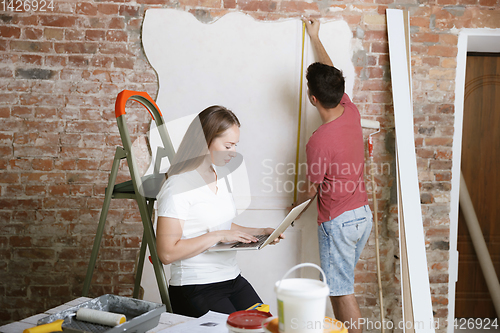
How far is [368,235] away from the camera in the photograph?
217 centimetres

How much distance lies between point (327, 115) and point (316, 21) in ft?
1.95

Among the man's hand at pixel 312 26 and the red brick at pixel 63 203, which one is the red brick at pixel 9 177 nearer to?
the red brick at pixel 63 203

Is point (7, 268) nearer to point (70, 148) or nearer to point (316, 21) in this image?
point (70, 148)

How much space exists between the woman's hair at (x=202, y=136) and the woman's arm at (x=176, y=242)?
22 centimetres

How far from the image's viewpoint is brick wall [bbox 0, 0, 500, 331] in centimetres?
220

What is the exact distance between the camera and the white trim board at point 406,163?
7.28 ft

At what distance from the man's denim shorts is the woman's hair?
0.91 meters

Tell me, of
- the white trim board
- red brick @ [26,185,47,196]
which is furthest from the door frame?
red brick @ [26,185,47,196]

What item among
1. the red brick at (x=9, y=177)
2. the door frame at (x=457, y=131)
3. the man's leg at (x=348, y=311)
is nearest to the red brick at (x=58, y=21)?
the red brick at (x=9, y=177)

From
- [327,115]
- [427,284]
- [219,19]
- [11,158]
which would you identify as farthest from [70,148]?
[427,284]

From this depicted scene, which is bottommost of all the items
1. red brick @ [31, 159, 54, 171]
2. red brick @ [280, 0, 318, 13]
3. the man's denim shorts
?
the man's denim shorts

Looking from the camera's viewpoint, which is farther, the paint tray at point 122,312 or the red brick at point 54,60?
the red brick at point 54,60

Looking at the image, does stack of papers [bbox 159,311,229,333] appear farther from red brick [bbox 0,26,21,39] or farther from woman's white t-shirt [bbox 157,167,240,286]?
red brick [bbox 0,26,21,39]

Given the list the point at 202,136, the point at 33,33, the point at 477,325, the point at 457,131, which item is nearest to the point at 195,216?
the point at 202,136
